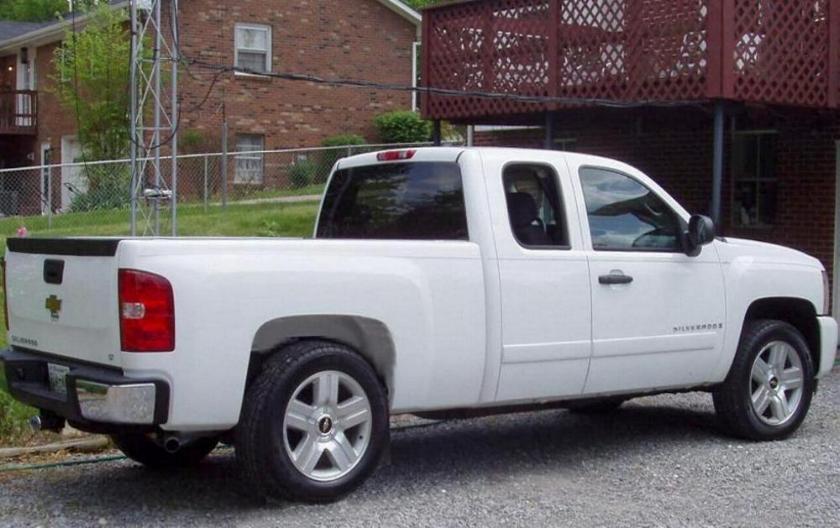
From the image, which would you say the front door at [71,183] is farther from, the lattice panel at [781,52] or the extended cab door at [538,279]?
the extended cab door at [538,279]

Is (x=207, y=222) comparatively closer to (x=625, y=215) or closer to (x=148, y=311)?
(x=625, y=215)

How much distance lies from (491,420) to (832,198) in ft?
19.8

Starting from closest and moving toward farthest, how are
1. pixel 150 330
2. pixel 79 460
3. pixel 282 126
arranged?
1. pixel 150 330
2. pixel 79 460
3. pixel 282 126

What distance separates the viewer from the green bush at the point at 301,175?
25131 millimetres

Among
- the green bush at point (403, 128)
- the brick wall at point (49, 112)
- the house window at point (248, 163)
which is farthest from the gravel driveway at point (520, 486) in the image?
the brick wall at point (49, 112)

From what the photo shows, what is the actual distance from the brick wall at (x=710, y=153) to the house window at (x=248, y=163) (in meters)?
10.2

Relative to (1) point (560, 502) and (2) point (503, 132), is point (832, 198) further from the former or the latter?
(1) point (560, 502)

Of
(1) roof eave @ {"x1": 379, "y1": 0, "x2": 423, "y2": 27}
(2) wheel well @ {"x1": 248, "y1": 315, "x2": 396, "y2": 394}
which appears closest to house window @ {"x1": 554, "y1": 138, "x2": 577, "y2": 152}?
(2) wheel well @ {"x1": 248, "y1": 315, "x2": 396, "y2": 394}

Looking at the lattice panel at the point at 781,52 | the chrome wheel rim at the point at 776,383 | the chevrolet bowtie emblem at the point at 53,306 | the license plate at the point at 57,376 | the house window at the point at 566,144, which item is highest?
the lattice panel at the point at 781,52

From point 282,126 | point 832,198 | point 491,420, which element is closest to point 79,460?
point 491,420

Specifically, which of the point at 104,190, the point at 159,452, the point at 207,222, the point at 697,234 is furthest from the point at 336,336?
the point at 104,190

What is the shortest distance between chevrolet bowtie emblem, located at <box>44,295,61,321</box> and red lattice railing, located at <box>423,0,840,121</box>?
7239mm

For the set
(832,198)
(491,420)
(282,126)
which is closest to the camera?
(491,420)

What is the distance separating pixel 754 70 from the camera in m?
12.0
